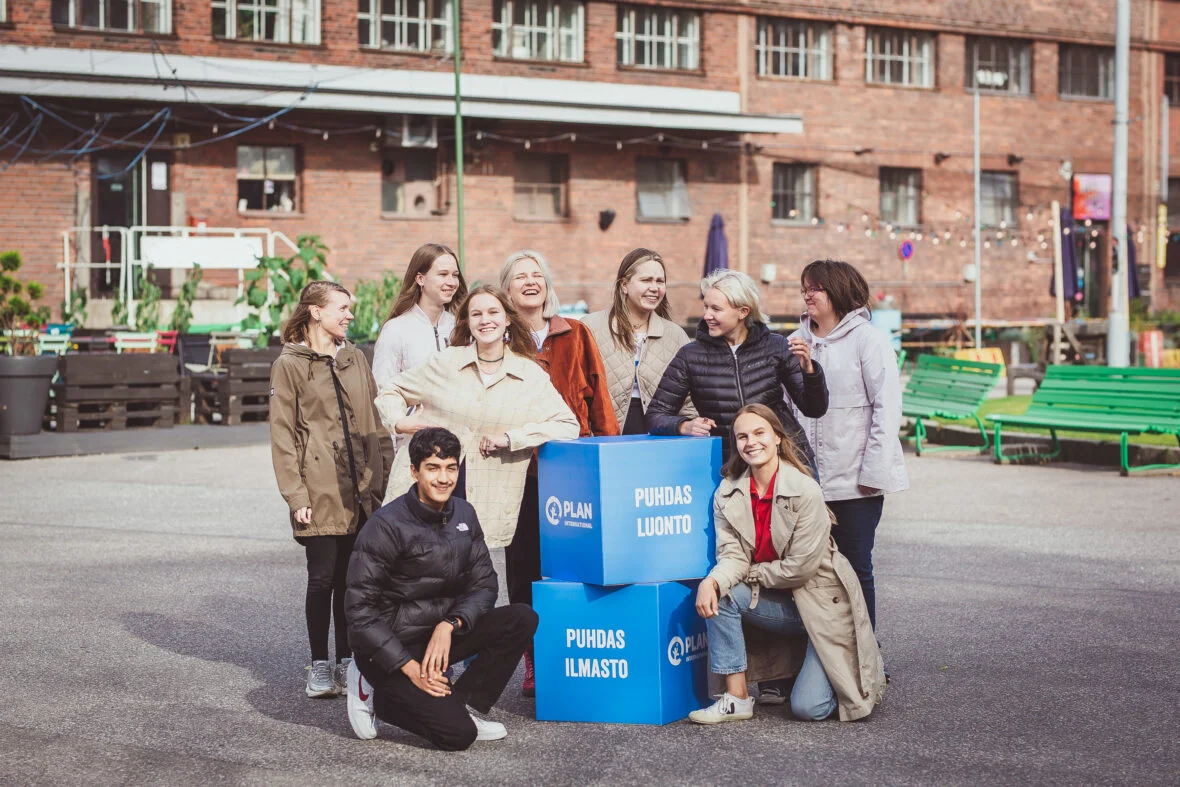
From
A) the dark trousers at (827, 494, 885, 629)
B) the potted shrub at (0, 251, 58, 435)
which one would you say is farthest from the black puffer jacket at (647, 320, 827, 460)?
the potted shrub at (0, 251, 58, 435)

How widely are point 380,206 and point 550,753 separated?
981 inches

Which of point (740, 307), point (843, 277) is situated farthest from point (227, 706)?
point (843, 277)

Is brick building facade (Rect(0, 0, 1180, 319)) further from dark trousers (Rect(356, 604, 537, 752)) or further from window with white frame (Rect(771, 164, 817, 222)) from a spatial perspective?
dark trousers (Rect(356, 604, 537, 752))

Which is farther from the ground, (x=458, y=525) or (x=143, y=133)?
(x=143, y=133)

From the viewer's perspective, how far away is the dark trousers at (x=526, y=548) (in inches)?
257

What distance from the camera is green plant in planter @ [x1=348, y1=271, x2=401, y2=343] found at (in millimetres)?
20875

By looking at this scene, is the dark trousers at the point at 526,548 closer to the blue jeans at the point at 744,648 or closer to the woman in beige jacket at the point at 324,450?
the woman in beige jacket at the point at 324,450

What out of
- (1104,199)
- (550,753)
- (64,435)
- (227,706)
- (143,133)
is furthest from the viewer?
(1104,199)

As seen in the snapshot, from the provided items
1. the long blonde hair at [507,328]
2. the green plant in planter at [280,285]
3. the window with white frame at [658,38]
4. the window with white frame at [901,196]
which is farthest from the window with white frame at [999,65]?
the long blonde hair at [507,328]

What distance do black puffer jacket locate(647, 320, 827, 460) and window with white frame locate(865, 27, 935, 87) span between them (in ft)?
97.3

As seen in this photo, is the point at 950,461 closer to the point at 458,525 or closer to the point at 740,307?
the point at 740,307

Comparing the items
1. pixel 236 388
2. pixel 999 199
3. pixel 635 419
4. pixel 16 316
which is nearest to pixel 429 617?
pixel 635 419

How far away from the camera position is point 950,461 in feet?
51.0

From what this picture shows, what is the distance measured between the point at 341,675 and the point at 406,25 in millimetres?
25072
